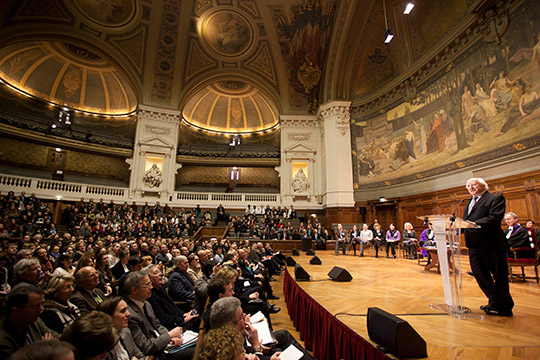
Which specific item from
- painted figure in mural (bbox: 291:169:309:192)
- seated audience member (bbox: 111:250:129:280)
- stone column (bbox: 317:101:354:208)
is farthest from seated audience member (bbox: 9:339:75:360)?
painted figure in mural (bbox: 291:169:309:192)

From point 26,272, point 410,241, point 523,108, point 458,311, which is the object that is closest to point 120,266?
point 26,272

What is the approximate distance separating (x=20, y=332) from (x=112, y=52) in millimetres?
17602

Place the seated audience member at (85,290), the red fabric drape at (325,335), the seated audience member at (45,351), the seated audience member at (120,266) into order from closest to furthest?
the seated audience member at (45,351)
the red fabric drape at (325,335)
the seated audience member at (85,290)
the seated audience member at (120,266)

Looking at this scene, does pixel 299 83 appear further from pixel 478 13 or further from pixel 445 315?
pixel 445 315

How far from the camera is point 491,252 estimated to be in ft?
8.12

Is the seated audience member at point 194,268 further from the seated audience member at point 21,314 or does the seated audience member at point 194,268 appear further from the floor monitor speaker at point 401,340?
the floor monitor speaker at point 401,340

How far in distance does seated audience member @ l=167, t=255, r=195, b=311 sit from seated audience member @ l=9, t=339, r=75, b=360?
8.26 ft

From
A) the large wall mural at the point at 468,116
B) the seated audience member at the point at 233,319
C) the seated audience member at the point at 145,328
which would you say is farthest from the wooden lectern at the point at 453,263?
the large wall mural at the point at 468,116

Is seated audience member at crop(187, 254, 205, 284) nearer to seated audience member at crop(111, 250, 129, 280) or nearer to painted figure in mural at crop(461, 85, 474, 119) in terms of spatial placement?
seated audience member at crop(111, 250, 129, 280)

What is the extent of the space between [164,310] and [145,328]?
2.18 ft

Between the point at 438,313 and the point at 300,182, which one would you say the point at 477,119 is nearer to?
the point at 438,313

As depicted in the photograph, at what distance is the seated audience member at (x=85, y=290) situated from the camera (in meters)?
2.29

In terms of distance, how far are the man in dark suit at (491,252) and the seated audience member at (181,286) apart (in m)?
3.17

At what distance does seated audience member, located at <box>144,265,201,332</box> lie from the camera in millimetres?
2645
